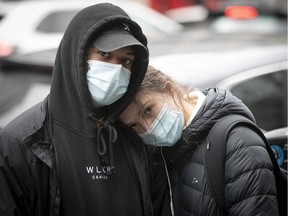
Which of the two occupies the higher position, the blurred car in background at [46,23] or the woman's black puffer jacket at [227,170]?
the woman's black puffer jacket at [227,170]

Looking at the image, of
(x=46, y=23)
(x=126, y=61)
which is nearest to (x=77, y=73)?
(x=126, y=61)

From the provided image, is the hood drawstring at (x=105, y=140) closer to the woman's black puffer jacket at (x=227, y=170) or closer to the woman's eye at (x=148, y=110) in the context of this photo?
the woman's eye at (x=148, y=110)

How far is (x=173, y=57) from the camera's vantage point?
444cm

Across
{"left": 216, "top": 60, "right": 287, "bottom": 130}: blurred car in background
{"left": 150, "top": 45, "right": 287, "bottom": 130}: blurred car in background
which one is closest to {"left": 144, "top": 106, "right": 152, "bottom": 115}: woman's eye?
{"left": 150, "top": 45, "right": 287, "bottom": 130}: blurred car in background

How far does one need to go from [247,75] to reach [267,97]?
0.85ft

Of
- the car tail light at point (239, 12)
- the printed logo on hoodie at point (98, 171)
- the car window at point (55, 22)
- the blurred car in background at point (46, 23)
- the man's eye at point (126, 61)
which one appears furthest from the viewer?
the car window at point (55, 22)

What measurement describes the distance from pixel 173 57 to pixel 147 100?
5.59ft

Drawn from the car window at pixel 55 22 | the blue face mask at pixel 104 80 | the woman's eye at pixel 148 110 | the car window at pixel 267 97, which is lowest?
the car window at pixel 55 22

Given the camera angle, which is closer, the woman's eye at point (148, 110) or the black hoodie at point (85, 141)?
the black hoodie at point (85, 141)

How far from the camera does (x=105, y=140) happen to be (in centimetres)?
265

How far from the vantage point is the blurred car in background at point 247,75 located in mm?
4117

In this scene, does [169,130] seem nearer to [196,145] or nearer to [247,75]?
[196,145]

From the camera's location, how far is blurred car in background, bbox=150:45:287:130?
4.12 m

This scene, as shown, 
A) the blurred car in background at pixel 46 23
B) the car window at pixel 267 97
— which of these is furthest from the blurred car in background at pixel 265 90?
the blurred car in background at pixel 46 23
